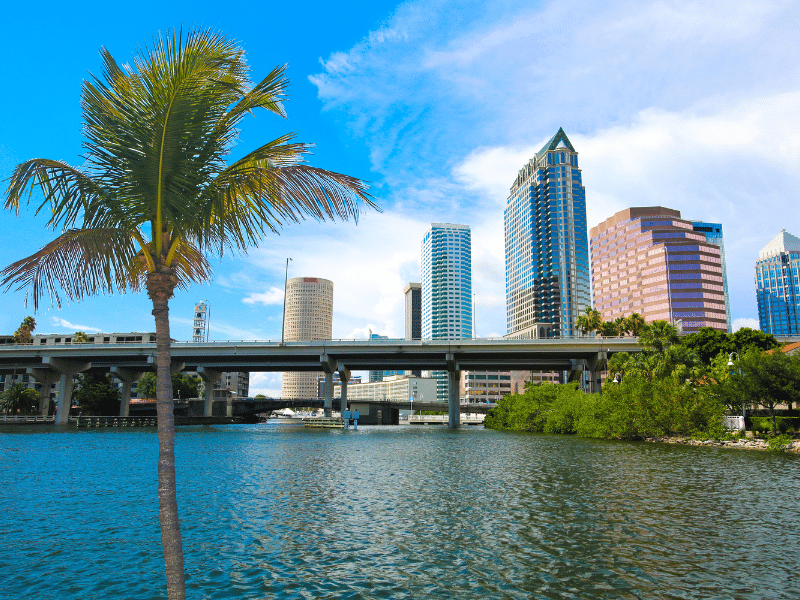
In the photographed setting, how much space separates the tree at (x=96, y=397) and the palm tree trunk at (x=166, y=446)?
138497 millimetres

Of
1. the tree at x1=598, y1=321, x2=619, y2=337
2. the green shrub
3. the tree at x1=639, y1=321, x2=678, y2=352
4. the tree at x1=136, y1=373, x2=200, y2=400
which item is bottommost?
the green shrub

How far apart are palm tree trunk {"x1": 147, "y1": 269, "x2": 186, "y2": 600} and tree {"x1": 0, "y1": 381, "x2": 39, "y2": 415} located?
152470 millimetres

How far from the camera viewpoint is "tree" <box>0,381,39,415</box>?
13125 centimetres

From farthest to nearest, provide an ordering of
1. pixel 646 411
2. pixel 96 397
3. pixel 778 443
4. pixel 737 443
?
pixel 96 397 → pixel 646 411 → pixel 737 443 → pixel 778 443

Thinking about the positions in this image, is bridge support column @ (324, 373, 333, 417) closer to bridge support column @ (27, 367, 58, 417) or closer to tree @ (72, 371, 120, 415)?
tree @ (72, 371, 120, 415)

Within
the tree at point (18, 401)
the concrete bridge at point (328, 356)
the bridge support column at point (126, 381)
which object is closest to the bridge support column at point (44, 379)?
the concrete bridge at point (328, 356)

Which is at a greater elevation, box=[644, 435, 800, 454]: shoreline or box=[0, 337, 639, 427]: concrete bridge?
box=[0, 337, 639, 427]: concrete bridge

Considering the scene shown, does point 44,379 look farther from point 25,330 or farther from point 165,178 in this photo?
point 165,178

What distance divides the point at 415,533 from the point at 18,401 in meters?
150

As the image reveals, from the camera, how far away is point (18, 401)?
13375 centimetres

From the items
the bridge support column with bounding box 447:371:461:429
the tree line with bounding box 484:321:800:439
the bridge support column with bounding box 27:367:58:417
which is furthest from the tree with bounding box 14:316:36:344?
the tree line with bounding box 484:321:800:439

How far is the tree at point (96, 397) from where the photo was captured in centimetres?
12719

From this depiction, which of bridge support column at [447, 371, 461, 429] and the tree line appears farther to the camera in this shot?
bridge support column at [447, 371, 461, 429]

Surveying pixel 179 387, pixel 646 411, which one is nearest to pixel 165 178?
pixel 646 411
